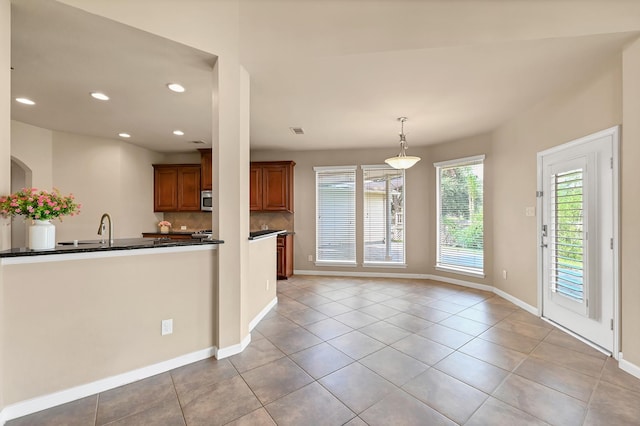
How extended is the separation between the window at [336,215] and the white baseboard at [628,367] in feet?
12.7

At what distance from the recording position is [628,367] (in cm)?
223

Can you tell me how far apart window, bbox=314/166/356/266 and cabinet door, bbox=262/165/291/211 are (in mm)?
699

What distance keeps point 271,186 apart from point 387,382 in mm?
4205

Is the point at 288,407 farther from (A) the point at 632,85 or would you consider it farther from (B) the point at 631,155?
(A) the point at 632,85

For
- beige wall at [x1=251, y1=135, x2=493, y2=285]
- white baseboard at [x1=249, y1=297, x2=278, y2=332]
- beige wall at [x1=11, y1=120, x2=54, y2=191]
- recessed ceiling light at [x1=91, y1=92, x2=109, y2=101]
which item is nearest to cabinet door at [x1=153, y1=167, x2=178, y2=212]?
beige wall at [x1=11, y1=120, x2=54, y2=191]

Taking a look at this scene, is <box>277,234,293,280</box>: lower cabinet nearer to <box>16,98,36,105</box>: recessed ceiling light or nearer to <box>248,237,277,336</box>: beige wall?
<box>248,237,277,336</box>: beige wall

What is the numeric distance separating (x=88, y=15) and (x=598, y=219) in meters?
4.60

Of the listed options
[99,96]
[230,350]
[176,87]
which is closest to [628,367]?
[230,350]

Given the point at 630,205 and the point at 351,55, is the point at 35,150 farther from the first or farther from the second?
the point at 630,205

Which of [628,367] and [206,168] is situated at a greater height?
[206,168]

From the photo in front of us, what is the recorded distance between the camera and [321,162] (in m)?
5.84

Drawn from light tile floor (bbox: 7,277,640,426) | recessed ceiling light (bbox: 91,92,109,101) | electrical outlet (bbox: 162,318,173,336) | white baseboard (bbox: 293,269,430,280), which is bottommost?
light tile floor (bbox: 7,277,640,426)

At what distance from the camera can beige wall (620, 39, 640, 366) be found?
220cm

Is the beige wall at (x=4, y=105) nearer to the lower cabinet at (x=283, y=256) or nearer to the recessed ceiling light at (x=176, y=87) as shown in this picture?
the recessed ceiling light at (x=176, y=87)
